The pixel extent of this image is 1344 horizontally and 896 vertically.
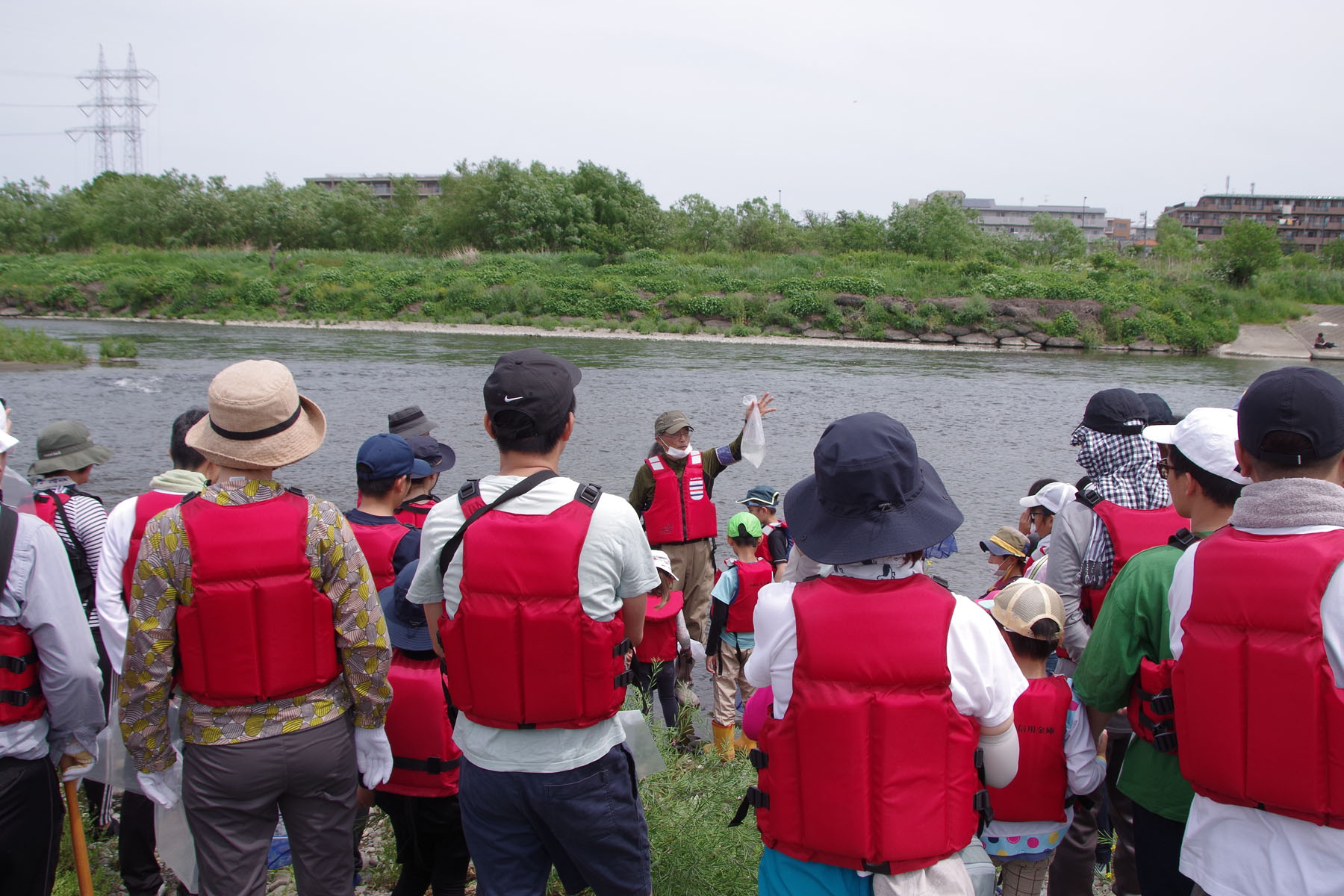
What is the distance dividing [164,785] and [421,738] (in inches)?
31.2

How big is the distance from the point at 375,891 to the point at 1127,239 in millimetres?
181593

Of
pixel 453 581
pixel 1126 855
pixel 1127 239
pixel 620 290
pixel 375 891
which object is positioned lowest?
pixel 375 891

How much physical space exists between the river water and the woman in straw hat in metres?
1.42

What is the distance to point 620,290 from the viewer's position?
45031 mm

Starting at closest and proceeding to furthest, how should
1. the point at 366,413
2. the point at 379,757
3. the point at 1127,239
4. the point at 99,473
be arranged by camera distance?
the point at 379,757 → the point at 99,473 → the point at 366,413 → the point at 1127,239

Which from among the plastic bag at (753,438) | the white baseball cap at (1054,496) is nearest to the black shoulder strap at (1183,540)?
the white baseball cap at (1054,496)

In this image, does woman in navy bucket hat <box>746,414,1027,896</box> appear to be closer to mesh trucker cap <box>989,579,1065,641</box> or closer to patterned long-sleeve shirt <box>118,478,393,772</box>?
mesh trucker cap <box>989,579,1065,641</box>

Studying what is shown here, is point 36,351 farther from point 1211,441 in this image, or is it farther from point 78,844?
point 1211,441

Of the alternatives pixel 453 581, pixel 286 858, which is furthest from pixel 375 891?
pixel 453 581

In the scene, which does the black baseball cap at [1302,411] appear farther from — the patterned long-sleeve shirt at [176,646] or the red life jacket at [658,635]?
the red life jacket at [658,635]

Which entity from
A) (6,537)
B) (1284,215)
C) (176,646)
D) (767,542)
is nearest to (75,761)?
(176,646)

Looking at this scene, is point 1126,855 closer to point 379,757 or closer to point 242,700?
point 379,757

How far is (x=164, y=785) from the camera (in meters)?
2.75

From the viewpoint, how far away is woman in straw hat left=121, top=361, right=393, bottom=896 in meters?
2.58
